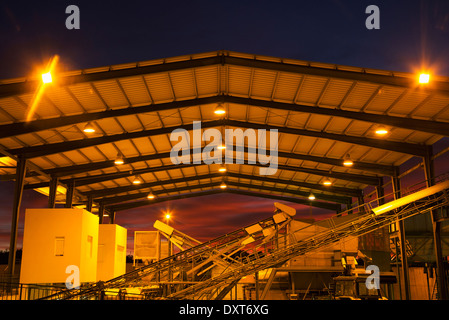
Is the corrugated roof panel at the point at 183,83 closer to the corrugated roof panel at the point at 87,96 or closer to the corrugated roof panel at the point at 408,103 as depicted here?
the corrugated roof panel at the point at 87,96

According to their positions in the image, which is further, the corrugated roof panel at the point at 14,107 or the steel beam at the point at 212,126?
the steel beam at the point at 212,126

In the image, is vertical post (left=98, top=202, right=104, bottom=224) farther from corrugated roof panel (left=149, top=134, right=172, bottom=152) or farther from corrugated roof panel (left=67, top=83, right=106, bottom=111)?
corrugated roof panel (left=67, top=83, right=106, bottom=111)

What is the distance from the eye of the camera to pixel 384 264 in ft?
95.7

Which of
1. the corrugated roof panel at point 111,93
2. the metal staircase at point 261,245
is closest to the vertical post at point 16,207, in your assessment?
the metal staircase at point 261,245

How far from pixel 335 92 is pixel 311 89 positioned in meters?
1.32

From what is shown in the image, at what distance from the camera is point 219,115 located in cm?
3022

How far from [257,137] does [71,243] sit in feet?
49.1

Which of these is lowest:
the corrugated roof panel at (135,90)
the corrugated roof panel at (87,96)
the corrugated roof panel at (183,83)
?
the corrugated roof panel at (87,96)

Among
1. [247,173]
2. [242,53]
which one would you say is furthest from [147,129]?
[247,173]

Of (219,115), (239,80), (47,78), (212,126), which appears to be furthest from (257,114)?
(47,78)

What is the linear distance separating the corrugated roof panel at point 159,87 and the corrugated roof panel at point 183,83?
1.09ft

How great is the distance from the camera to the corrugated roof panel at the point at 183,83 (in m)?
24.0
